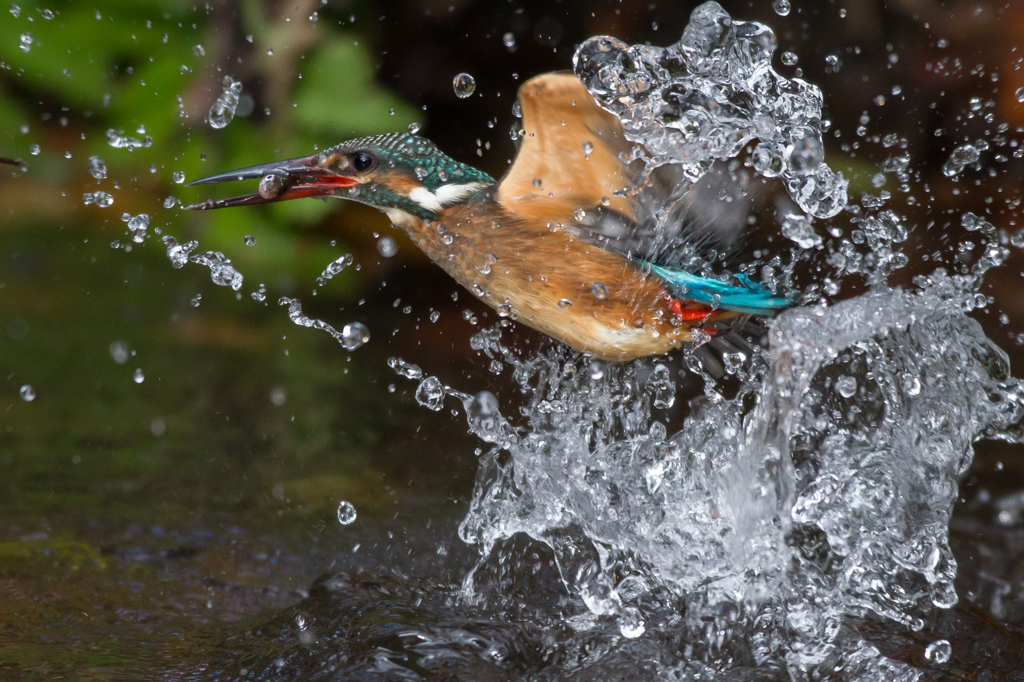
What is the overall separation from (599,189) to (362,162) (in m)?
0.49

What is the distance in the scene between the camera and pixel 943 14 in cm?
364

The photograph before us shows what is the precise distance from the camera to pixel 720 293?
1976 mm

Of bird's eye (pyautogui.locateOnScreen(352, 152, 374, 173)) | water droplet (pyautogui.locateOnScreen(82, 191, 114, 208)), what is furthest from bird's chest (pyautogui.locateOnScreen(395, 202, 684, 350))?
water droplet (pyautogui.locateOnScreen(82, 191, 114, 208))

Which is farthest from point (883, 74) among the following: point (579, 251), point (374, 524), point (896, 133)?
point (374, 524)

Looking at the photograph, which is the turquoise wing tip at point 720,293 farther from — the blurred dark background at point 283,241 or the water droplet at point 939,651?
the water droplet at point 939,651

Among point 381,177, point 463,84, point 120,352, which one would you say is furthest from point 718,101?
point 120,352

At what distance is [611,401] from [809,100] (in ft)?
2.58

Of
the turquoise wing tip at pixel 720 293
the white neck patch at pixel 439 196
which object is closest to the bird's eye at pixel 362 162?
the white neck patch at pixel 439 196

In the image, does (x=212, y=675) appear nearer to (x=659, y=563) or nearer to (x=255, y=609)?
(x=255, y=609)

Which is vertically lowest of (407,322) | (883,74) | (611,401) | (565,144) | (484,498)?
(407,322)

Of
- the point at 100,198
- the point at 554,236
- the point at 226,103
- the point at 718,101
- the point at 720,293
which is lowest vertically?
the point at 100,198

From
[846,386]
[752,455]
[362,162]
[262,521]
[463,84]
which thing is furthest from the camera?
[846,386]

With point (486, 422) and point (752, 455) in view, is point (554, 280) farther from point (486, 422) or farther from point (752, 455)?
point (752, 455)

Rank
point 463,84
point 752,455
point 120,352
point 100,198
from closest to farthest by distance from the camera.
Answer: point 463,84 → point 752,455 → point 120,352 → point 100,198
